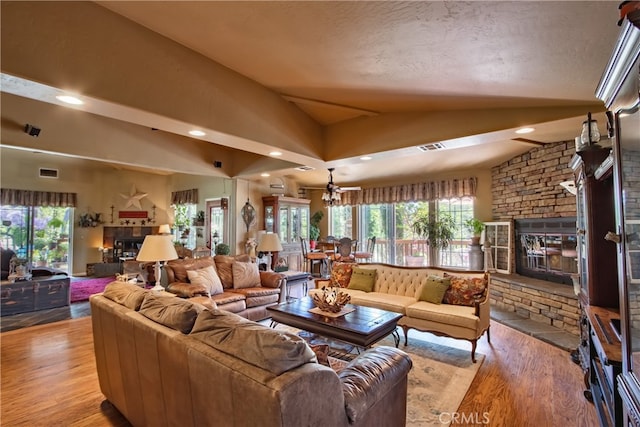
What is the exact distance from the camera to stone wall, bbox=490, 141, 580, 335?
4035 millimetres

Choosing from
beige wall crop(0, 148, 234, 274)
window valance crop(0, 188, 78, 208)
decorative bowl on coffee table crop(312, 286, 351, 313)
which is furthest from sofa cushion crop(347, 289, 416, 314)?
window valance crop(0, 188, 78, 208)

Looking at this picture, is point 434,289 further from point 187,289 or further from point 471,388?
point 187,289

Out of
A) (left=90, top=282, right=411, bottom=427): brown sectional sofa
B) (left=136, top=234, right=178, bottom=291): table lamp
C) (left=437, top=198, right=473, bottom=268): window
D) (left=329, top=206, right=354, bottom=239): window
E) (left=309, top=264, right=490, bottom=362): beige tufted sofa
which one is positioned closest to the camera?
(left=90, top=282, right=411, bottom=427): brown sectional sofa

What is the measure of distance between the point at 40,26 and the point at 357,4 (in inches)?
85.9

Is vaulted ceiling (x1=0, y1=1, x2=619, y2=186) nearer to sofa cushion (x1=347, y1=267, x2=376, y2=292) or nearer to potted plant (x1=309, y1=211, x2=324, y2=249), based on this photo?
sofa cushion (x1=347, y1=267, x2=376, y2=292)

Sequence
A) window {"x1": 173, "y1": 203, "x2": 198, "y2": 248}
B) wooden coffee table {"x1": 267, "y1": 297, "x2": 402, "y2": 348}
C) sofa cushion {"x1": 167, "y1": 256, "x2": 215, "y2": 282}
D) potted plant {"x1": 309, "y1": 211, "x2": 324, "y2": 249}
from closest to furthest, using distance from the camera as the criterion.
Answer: wooden coffee table {"x1": 267, "y1": 297, "x2": 402, "y2": 348} → sofa cushion {"x1": 167, "y1": 256, "x2": 215, "y2": 282} → potted plant {"x1": 309, "y1": 211, "x2": 324, "y2": 249} → window {"x1": 173, "y1": 203, "x2": 198, "y2": 248}

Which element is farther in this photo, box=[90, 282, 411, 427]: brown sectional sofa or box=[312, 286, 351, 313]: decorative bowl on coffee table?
box=[312, 286, 351, 313]: decorative bowl on coffee table

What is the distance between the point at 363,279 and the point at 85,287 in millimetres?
6442

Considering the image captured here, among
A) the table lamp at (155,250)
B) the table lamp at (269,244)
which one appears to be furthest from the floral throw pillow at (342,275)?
the table lamp at (155,250)

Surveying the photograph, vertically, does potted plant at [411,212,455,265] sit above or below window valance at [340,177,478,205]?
below

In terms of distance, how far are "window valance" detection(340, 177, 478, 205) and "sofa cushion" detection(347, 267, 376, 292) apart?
10.2 feet

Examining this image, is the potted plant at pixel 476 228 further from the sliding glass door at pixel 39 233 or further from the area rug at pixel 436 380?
the sliding glass door at pixel 39 233

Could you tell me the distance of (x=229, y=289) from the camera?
4570mm

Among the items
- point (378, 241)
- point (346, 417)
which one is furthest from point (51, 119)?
point (378, 241)
